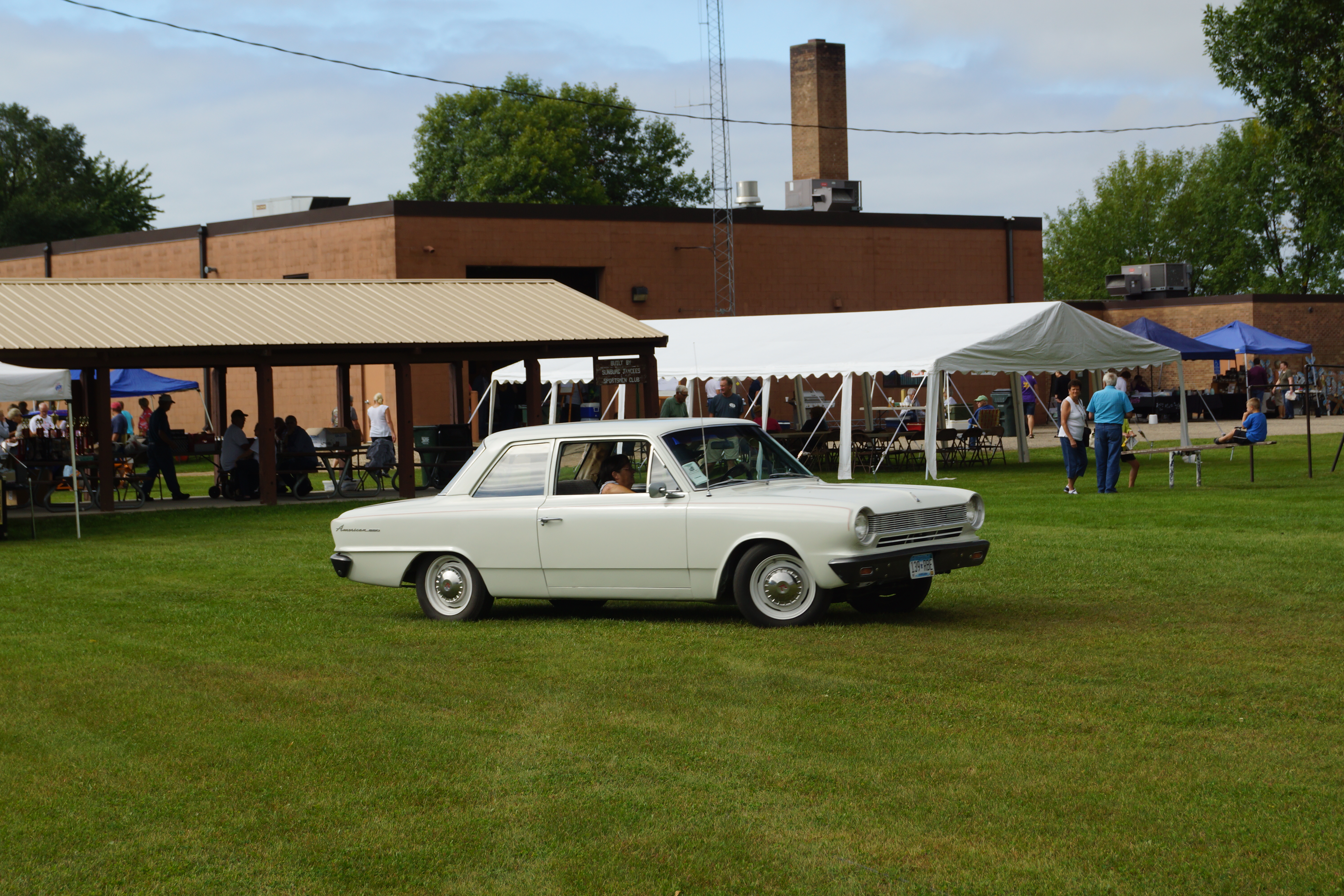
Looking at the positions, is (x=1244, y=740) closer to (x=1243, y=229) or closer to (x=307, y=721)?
(x=307, y=721)

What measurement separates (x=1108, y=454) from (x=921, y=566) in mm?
11798

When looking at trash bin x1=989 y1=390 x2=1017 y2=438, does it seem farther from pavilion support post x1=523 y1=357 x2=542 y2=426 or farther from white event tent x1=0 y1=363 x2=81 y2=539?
white event tent x1=0 y1=363 x2=81 y2=539

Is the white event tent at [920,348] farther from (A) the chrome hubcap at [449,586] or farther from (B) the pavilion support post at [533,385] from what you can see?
(A) the chrome hubcap at [449,586]

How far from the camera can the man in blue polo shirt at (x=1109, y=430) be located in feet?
69.4

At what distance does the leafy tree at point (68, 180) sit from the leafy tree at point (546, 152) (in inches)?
608

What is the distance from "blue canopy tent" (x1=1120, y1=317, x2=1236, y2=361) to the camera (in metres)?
35.2

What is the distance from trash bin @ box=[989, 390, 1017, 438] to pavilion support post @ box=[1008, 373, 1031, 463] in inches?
388

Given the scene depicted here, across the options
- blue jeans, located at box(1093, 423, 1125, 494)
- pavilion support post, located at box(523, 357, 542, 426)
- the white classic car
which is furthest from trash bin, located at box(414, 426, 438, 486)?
the white classic car

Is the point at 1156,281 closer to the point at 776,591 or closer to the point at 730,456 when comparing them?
the point at 730,456

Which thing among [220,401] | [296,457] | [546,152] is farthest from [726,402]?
[546,152]

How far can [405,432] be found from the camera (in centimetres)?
2477

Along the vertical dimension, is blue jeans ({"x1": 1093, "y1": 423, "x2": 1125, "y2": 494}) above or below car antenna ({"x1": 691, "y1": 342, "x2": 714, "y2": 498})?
below

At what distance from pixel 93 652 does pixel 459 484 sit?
9.32 feet

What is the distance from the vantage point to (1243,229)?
3098 inches
